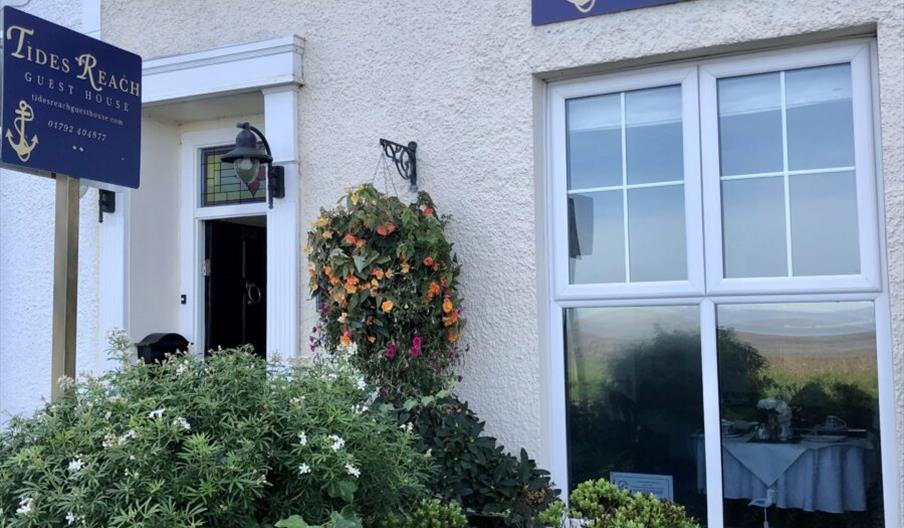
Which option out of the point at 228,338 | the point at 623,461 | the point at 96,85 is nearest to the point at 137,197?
the point at 228,338

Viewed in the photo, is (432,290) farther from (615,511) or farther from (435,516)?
(615,511)

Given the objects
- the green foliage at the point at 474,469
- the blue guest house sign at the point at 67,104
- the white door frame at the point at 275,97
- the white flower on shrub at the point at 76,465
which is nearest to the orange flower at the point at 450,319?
the green foliage at the point at 474,469

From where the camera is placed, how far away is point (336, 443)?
2.81 m

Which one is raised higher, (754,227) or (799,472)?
(754,227)

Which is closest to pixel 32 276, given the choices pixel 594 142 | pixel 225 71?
pixel 225 71

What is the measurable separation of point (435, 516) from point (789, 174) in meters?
2.40

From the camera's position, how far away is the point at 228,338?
6.33 m

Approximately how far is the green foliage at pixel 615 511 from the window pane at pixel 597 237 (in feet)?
4.65

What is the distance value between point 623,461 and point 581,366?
55 cm

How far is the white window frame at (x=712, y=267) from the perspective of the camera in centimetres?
403

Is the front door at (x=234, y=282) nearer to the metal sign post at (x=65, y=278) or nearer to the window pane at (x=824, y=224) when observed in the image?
the metal sign post at (x=65, y=278)

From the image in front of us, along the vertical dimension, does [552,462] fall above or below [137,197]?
below

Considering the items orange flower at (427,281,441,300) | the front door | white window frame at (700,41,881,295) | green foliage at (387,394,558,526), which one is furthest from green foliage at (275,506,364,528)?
the front door

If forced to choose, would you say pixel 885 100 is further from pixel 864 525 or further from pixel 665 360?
pixel 864 525
